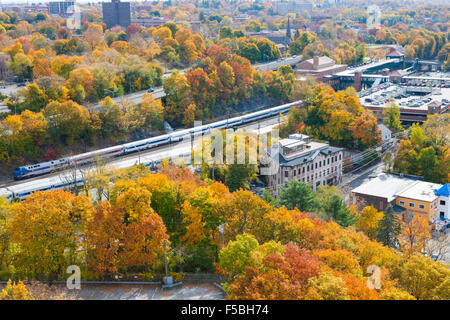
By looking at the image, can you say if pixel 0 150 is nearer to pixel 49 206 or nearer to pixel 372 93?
pixel 49 206

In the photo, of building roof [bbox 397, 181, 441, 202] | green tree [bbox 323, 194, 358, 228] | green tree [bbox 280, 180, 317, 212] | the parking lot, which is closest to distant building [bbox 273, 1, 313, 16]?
the parking lot

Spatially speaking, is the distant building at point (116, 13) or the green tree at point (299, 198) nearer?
the green tree at point (299, 198)

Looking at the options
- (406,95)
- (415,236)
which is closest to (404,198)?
(415,236)

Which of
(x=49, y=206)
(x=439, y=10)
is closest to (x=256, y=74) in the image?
(x=49, y=206)

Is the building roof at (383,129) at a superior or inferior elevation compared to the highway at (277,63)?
inferior

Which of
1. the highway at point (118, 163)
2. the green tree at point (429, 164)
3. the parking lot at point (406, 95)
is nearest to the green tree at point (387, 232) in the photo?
the green tree at point (429, 164)

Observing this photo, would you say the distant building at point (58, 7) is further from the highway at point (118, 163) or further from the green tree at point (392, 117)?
the green tree at point (392, 117)
